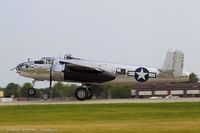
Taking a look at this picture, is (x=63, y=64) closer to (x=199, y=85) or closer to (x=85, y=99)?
(x=85, y=99)

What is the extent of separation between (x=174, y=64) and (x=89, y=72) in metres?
8.06

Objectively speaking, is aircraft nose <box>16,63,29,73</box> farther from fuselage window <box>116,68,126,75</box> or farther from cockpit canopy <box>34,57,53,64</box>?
fuselage window <box>116,68,126,75</box>

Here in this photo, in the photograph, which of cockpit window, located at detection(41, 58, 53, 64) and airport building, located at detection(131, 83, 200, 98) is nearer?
cockpit window, located at detection(41, 58, 53, 64)

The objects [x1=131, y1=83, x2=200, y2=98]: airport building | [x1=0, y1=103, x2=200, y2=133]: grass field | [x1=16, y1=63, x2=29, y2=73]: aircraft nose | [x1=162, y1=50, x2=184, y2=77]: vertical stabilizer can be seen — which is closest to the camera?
[x1=0, y1=103, x2=200, y2=133]: grass field

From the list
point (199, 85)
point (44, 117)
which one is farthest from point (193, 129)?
point (199, 85)

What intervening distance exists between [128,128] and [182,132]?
2.77 meters

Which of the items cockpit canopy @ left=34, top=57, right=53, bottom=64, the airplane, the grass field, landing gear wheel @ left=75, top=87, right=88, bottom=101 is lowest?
the grass field

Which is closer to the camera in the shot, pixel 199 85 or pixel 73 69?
pixel 73 69

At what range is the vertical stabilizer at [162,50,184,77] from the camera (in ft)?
165

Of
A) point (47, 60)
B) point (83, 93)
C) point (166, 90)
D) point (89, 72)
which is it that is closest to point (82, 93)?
point (83, 93)

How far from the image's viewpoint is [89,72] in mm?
49031

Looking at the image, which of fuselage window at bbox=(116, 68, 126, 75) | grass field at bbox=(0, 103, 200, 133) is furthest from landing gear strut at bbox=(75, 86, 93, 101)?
grass field at bbox=(0, 103, 200, 133)

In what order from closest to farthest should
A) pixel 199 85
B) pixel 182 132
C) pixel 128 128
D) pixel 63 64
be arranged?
pixel 182 132 → pixel 128 128 → pixel 63 64 → pixel 199 85

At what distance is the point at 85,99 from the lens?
4981 centimetres
